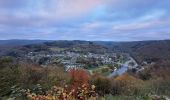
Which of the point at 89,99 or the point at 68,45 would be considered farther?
the point at 68,45

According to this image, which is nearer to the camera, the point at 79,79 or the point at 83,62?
the point at 79,79

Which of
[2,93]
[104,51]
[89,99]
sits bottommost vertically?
[104,51]

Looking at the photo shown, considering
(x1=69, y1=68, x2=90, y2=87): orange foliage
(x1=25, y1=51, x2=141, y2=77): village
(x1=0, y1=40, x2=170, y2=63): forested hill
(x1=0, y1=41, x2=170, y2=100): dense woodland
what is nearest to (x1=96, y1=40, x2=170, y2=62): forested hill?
(x1=0, y1=40, x2=170, y2=63): forested hill

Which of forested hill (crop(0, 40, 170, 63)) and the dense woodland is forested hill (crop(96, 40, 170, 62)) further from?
the dense woodland

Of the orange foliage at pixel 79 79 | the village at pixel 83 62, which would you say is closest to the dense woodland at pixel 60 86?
the orange foliage at pixel 79 79

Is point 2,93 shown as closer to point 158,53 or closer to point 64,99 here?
point 64,99

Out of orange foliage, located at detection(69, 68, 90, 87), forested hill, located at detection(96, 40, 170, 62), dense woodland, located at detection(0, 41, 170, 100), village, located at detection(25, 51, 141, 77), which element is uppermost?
dense woodland, located at detection(0, 41, 170, 100)

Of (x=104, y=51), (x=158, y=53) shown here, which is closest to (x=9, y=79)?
(x=158, y=53)

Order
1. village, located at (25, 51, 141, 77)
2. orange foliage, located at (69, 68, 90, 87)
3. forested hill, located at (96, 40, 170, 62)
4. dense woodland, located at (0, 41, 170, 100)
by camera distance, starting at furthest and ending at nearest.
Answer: forested hill, located at (96, 40, 170, 62), village, located at (25, 51, 141, 77), orange foliage, located at (69, 68, 90, 87), dense woodland, located at (0, 41, 170, 100)

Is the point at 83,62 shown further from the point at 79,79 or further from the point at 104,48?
the point at 104,48

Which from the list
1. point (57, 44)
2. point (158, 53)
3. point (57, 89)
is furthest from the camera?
point (57, 44)

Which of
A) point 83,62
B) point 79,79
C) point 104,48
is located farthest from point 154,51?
point 79,79
